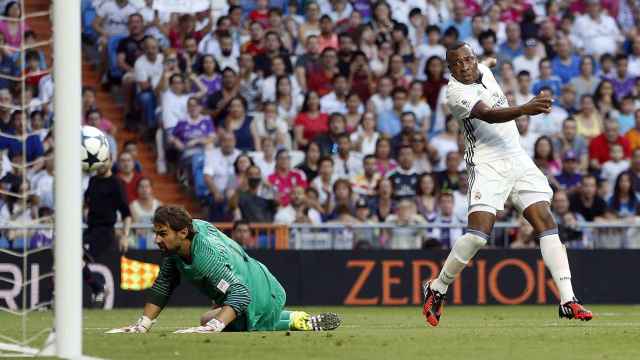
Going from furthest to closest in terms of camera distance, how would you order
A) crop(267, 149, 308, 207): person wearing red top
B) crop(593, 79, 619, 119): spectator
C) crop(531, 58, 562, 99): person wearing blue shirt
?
1. crop(531, 58, 562, 99): person wearing blue shirt
2. crop(593, 79, 619, 119): spectator
3. crop(267, 149, 308, 207): person wearing red top

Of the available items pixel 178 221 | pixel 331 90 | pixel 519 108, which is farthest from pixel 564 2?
pixel 178 221

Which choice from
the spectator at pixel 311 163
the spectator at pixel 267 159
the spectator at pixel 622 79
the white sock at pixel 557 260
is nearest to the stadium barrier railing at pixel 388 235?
the spectator at pixel 311 163

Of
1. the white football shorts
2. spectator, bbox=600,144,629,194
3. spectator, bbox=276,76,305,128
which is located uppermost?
spectator, bbox=276,76,305,128

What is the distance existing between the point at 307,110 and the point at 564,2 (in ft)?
16.8

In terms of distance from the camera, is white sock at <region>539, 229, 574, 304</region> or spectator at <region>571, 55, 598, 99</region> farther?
spectator at <region>571, 55, 598, 99</region>

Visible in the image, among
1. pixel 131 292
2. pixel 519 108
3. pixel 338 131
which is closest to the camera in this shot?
pixel 519 108

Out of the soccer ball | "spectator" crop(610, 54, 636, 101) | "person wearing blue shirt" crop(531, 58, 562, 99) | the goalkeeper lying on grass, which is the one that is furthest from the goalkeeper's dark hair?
"spectator" crop(610, 54, 636, 101)

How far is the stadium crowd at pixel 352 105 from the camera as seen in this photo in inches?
734

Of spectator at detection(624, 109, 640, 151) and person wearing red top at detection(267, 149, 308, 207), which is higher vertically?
spectator at detection(624, 109, 640, 151)

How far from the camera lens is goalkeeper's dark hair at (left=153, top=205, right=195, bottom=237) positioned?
10.2m

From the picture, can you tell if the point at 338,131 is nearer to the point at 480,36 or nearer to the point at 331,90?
the point at 331,90

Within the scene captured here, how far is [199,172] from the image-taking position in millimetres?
19156

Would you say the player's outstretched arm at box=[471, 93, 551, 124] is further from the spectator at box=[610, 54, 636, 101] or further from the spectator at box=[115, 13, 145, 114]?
the spectator at box=[610, 54, 636, 101]

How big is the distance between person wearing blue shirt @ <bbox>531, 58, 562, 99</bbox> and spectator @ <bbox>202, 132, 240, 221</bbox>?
4758 millimetres
